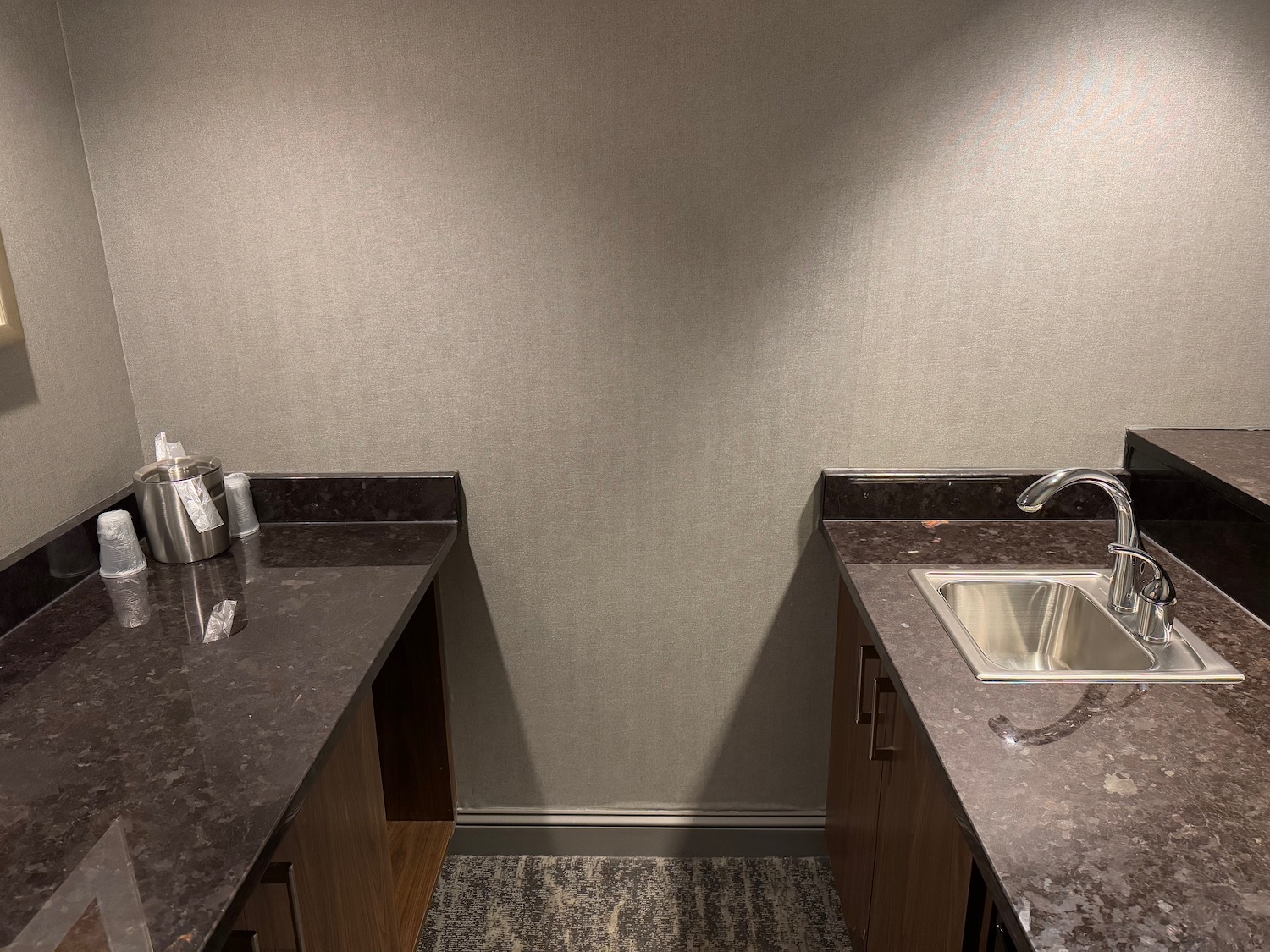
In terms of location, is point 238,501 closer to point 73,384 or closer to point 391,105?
point 73,384

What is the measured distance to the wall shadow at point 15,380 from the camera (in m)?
1.46

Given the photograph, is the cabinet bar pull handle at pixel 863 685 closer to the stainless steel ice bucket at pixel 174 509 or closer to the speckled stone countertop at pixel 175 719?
the speckled stone countertop at pixel 175 719

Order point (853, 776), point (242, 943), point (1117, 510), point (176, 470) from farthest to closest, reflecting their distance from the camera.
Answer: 1. point (853, 776)
2. point (176, 470)
3. point (1117, 510)
4. point (242, 943)

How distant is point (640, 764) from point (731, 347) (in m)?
1.04

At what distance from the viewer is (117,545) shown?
158 centimetres

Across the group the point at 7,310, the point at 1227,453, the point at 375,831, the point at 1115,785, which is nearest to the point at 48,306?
the point at 7,310

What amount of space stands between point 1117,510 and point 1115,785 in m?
0.54

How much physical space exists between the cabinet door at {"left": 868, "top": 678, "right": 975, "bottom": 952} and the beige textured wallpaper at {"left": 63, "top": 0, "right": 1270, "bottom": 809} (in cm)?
57

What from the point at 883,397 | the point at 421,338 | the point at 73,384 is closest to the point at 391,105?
the point at 421,338

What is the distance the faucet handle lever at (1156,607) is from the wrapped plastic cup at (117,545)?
1.67m

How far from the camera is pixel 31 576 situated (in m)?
1.47

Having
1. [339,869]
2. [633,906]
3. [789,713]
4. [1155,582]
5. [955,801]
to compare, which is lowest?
[633,906]

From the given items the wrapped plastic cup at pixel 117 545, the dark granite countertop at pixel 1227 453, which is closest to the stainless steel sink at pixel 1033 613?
the dark granite countertop at pixel 1227 453

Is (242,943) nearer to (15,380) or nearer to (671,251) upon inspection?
(15,380)
